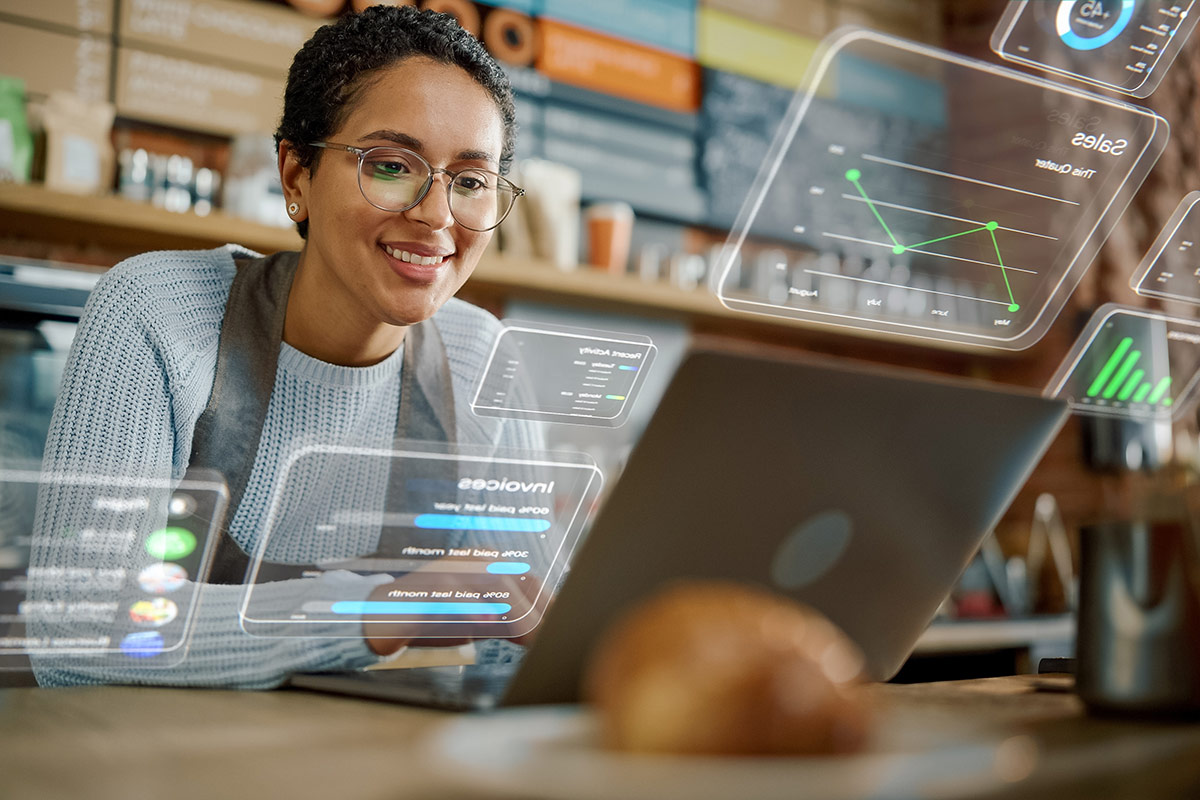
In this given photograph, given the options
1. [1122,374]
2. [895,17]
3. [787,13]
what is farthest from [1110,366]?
[895,17]

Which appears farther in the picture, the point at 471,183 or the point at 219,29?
the point at 219,29

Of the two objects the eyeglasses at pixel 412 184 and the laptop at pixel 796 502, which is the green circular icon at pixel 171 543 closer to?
the laptop at pixel 796 502

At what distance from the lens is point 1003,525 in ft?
11.1

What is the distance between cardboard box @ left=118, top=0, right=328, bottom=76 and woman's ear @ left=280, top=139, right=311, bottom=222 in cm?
98

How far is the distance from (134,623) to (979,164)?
102 cm

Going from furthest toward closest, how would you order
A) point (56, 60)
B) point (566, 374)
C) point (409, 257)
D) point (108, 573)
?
point (56, 60)
point (409, 257)
point (566, 374)
point (108, 573)

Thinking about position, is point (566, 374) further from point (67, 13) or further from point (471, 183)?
point (67, 13)

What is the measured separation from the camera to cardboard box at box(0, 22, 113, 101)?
2.12m

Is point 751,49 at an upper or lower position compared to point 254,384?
upper

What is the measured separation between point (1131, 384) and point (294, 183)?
3.53 feet

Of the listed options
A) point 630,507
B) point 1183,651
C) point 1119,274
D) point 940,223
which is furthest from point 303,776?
point 1119,274

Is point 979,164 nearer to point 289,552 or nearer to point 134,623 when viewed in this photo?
point 289,552

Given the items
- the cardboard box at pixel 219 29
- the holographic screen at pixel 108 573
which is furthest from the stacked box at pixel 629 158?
the holographic screen at pixel 108 573

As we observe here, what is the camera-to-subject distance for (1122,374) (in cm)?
132
